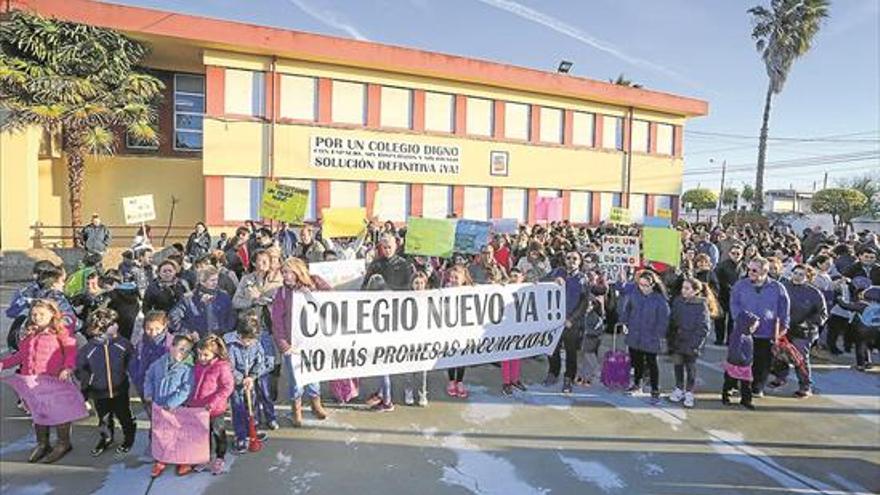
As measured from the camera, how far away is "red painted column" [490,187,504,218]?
78.9 ft

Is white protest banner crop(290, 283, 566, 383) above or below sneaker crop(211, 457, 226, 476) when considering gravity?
above

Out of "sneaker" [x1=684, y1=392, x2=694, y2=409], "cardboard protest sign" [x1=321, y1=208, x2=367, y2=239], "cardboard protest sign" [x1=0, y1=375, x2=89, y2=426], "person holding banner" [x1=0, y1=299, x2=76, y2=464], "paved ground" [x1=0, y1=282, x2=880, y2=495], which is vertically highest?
"cardboard protest sign" [x1=321, y1=208, x2=367, y2=239]

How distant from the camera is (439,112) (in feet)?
74.2

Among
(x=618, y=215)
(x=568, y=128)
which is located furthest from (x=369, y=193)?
(x=568, y=128)

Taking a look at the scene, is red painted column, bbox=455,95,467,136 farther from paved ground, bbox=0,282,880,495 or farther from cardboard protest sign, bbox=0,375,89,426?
cardboard protest sign, bbox=0,375,89,426

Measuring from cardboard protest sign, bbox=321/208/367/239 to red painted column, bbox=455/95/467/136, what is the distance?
38.5ft

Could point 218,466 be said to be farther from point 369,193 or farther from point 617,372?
point 369,193

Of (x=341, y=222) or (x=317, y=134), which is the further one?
(x=317, y=134)

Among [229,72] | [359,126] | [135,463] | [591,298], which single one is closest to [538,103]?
[359,126]

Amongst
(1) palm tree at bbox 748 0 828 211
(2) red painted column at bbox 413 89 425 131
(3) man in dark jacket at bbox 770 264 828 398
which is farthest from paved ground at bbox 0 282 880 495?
(1) palm tree at bbox 748 0 828 211

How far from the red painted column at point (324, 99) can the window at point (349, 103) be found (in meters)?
0.16

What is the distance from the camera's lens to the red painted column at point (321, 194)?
808 inches

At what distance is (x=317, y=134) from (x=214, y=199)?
154 inches

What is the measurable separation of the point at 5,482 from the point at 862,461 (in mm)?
7591
